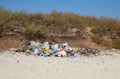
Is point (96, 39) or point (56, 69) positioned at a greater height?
point (96, 39)

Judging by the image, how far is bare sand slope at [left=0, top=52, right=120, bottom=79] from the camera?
26.5 feet

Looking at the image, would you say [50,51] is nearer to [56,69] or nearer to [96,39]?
[56,69]

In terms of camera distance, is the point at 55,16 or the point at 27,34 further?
the point at 55,16

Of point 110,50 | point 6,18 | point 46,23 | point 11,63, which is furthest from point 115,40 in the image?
point 11,63

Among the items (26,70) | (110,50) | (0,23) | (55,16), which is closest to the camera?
(26,70)

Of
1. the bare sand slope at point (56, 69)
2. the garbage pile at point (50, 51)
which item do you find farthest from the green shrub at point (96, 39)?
the bare sand slope at point (56, 69)

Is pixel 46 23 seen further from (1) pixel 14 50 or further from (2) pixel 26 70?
(2) pixel 26 70

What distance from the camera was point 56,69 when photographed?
911 cm

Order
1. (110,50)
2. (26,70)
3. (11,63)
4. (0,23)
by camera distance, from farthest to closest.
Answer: (110,50) < (0,23) < (11,63) < (26,70)

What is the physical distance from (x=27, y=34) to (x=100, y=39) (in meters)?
4.46

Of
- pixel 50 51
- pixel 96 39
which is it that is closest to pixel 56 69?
pixel 50 51

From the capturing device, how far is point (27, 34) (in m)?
14.6

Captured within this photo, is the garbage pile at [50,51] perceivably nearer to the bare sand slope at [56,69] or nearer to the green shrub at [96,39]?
the bare sand slope at [56,69]

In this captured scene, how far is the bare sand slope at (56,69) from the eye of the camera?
8062 millimetres
